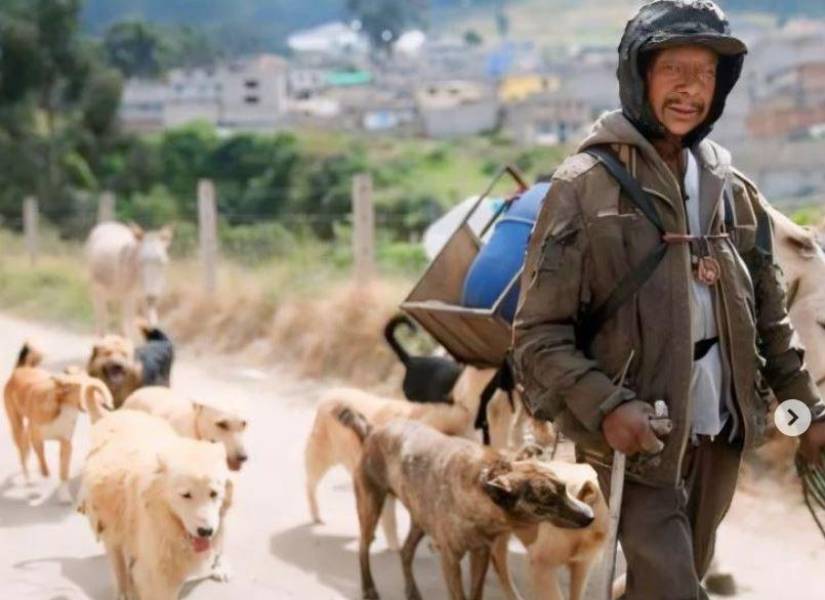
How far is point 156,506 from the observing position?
551 centimetres

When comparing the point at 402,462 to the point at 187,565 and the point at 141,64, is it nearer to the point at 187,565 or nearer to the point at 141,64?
the point at 187,565

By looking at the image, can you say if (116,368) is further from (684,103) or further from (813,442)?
(684,103)

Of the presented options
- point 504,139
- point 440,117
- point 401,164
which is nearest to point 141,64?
point 440,117

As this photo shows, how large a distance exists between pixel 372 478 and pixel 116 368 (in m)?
2.84

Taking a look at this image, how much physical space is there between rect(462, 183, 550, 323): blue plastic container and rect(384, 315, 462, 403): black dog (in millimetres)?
1009

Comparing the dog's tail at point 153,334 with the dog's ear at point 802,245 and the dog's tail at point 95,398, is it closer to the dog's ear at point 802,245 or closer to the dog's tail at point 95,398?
the dog's tail at point 95,398

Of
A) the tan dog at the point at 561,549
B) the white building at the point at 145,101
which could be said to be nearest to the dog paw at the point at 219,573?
the tan dog at the point at 561,549

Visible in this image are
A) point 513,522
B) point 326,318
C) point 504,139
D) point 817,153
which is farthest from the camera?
point 504,139

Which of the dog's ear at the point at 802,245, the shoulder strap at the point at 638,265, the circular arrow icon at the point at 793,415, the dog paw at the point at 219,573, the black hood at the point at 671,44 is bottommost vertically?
the dog paw at the point at 219,573

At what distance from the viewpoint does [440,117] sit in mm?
81500

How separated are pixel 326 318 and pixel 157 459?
22.7 feet

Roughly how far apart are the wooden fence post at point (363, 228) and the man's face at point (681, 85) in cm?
940

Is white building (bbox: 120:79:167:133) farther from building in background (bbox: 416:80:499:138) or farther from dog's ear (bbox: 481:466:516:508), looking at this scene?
dog's ear (bbox: 481:466:516:508)

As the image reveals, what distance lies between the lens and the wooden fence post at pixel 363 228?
13070 millimetres
